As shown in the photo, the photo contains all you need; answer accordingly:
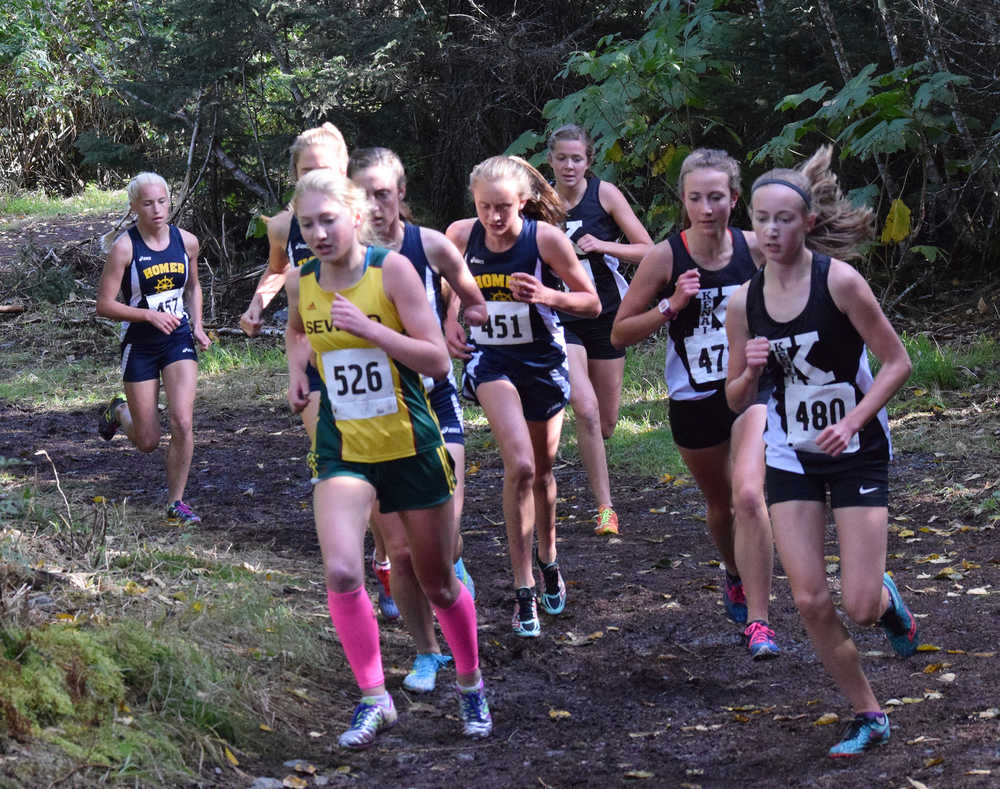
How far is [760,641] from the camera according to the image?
200 inches

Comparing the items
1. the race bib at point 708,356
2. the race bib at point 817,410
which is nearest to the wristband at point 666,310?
the race bib at point 708,356

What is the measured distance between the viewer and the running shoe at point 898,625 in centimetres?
469

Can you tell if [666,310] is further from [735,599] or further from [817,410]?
[735,599]

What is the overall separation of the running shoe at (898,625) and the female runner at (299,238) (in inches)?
96.1

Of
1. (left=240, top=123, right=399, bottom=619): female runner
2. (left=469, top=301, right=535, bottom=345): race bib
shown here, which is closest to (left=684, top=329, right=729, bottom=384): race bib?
(left=469, top=301, right=535, bottom=345): race bib

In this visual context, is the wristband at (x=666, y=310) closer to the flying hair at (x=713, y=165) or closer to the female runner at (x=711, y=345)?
the female runner at (x=711, y=345)

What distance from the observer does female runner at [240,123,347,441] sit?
5391mm

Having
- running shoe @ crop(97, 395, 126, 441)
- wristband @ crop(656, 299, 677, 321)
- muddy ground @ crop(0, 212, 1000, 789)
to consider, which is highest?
wristband @ crop(656, 299, 677, 321)

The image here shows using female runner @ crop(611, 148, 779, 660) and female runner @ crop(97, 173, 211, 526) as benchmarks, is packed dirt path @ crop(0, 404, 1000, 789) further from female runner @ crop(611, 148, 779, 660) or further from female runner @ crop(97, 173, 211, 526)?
female runner @ crop(97, 173, 211, 526)

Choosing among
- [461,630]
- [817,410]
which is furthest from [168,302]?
[817,410]

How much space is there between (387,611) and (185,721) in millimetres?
1664

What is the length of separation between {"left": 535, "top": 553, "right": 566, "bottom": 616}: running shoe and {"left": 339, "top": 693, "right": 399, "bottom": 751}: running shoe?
1.54 metres

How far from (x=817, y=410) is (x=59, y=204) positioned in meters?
20.7

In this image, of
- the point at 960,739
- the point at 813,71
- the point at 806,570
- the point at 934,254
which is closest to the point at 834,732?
the point at 960,739
